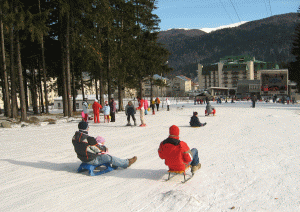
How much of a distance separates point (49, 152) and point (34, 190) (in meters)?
3.55

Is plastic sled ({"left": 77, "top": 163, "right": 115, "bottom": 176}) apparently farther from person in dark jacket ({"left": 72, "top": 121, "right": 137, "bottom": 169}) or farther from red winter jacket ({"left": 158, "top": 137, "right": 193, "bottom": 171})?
red winter jacket ({"left": 158, "top": 137, "right": 193, "bottom": 171})

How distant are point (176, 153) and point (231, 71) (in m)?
128

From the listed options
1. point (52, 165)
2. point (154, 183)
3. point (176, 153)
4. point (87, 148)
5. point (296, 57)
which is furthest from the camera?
point (296, 57)

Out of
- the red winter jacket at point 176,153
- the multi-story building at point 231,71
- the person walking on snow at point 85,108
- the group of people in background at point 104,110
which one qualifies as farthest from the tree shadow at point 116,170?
the multi-story building at point 231,71

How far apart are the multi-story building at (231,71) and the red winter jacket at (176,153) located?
4827 inches

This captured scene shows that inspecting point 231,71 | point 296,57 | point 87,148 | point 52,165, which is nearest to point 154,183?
point 87,148

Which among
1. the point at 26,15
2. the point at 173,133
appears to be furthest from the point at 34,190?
the point at 26,15

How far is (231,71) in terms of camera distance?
124438mm

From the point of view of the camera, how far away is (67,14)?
60.3 ft

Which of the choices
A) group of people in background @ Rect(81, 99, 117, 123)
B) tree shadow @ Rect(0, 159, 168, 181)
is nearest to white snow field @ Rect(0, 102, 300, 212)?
tree shadow @ Rect(0, 159, 168, 181)

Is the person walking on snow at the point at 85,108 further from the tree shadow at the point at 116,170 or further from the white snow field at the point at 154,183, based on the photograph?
the tree shadow at the point at 116,170

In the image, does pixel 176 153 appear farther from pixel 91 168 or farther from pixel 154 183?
pixel 91 168

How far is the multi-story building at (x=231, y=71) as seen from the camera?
12275 cm

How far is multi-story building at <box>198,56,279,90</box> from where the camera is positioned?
12275 cm
